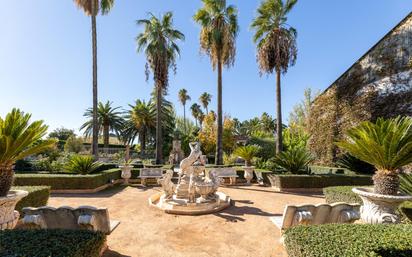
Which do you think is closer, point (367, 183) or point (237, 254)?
point (237, 254)

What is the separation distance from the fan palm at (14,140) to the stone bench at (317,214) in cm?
507

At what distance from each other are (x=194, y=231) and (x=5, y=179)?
3826 millimetres

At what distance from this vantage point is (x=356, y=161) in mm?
12305

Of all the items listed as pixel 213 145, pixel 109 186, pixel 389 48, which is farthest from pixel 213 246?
pixel 213 145

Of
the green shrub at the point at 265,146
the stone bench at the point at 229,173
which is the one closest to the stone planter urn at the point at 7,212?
the stone bench at the point at 229,173

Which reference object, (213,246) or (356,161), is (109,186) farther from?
(356,161)

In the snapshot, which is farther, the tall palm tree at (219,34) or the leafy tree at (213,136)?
the leafy tree at (213,136)

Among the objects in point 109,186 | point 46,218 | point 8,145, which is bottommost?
point 109,186

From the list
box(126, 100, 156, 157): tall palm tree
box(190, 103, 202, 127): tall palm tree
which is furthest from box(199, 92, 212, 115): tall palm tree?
box(126, 100, 156, 157): tall palm tree

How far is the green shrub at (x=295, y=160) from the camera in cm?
1160

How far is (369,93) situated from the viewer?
46.7ft

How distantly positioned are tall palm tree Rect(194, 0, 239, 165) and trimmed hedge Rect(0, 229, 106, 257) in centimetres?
1305

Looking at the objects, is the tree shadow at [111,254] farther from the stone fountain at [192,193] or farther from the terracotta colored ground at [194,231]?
the stone fountain at [192,193]

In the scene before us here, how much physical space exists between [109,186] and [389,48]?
17.6 meters
